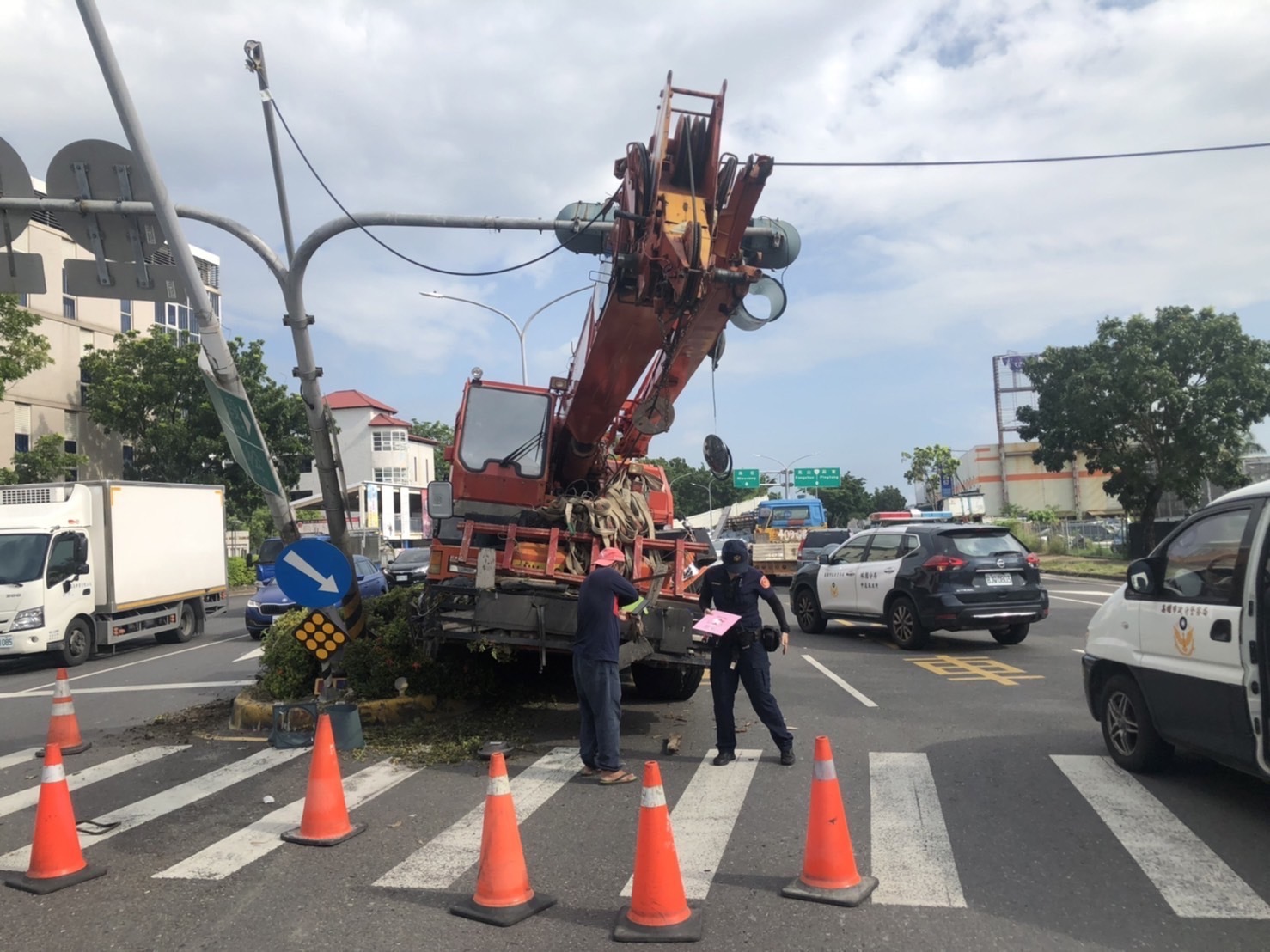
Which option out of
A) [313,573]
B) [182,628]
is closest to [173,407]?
[182,628]

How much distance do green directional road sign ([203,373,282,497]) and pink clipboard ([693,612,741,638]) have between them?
392 centimetres

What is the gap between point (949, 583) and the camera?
12758 millimetres

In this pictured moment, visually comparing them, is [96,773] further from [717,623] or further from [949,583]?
[949,583]

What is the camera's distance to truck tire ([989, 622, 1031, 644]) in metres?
13.3

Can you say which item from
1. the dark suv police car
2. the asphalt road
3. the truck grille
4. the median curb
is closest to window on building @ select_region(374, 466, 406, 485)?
the truck grille

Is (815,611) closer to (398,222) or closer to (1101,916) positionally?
(398,222)

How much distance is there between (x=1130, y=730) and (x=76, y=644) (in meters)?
15.0

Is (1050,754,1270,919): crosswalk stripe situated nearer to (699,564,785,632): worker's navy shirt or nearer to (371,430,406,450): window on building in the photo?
(699,564,785,632): worker's navy shirt

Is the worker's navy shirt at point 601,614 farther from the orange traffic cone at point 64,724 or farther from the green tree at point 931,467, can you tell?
the green tree at point 931,467

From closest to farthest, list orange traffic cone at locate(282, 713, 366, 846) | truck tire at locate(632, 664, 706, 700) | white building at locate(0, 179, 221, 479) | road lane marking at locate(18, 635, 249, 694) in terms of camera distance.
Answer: orange traffic cone at locate(282, 713, 366, 846), truck tire at locate(632, 664, 706, 700), road lane marking at locate(18, 635, 249, 694), white building at locate(0, 179, 221, 479)

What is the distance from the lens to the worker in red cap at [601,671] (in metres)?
6.76

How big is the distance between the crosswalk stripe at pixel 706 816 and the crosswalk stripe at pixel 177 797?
129 inches

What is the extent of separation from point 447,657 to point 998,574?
7.66m

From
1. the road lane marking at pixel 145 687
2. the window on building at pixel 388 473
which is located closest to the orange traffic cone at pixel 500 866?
the road lane marking at pixel 145 687
